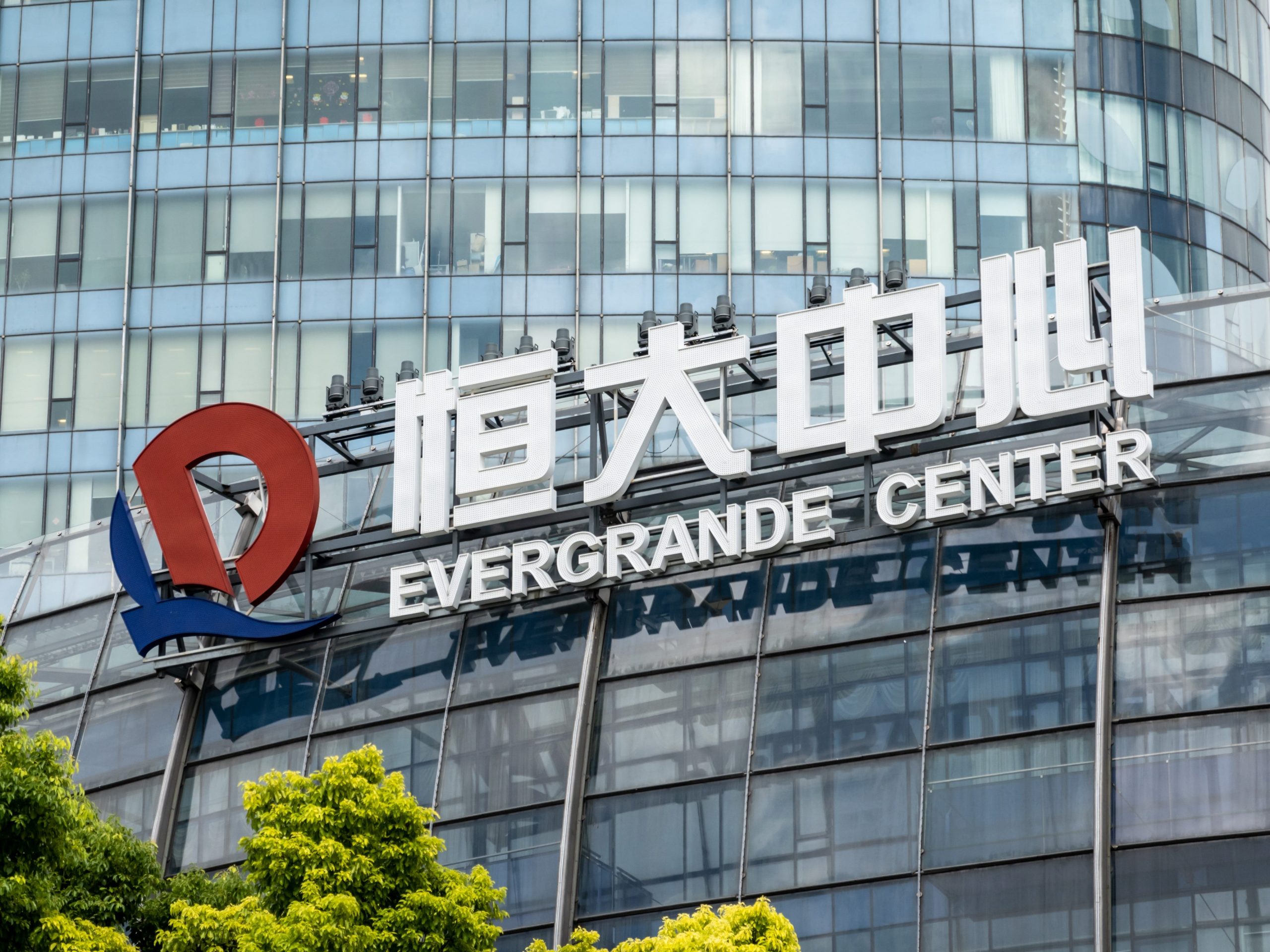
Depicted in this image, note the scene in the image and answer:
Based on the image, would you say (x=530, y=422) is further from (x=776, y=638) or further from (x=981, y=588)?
(x=981, y=588)

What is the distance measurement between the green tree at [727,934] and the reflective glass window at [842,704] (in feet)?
18.3

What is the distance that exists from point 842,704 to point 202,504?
15.4 meters

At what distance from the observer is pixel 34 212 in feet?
301

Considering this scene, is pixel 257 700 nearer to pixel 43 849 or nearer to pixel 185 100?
pixel 43 849

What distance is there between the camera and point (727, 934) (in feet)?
115

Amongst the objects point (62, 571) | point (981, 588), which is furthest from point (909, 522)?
point (62, 571)

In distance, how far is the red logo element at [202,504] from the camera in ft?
156

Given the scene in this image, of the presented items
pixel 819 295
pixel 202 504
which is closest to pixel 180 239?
pixel 202 504

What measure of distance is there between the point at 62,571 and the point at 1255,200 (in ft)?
180

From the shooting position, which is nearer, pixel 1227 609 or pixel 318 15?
pixel 1227 609

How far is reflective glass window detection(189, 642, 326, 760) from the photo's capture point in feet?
154

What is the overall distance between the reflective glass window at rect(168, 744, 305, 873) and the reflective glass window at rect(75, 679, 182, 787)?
130 cm

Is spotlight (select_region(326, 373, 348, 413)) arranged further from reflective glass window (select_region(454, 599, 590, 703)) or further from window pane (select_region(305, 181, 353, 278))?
window pane (select_region(305, 181, 353, 278))

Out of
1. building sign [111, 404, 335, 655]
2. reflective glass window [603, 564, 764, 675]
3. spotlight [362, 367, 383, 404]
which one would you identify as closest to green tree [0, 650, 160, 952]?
building sign [111, 404, 335, 655]
